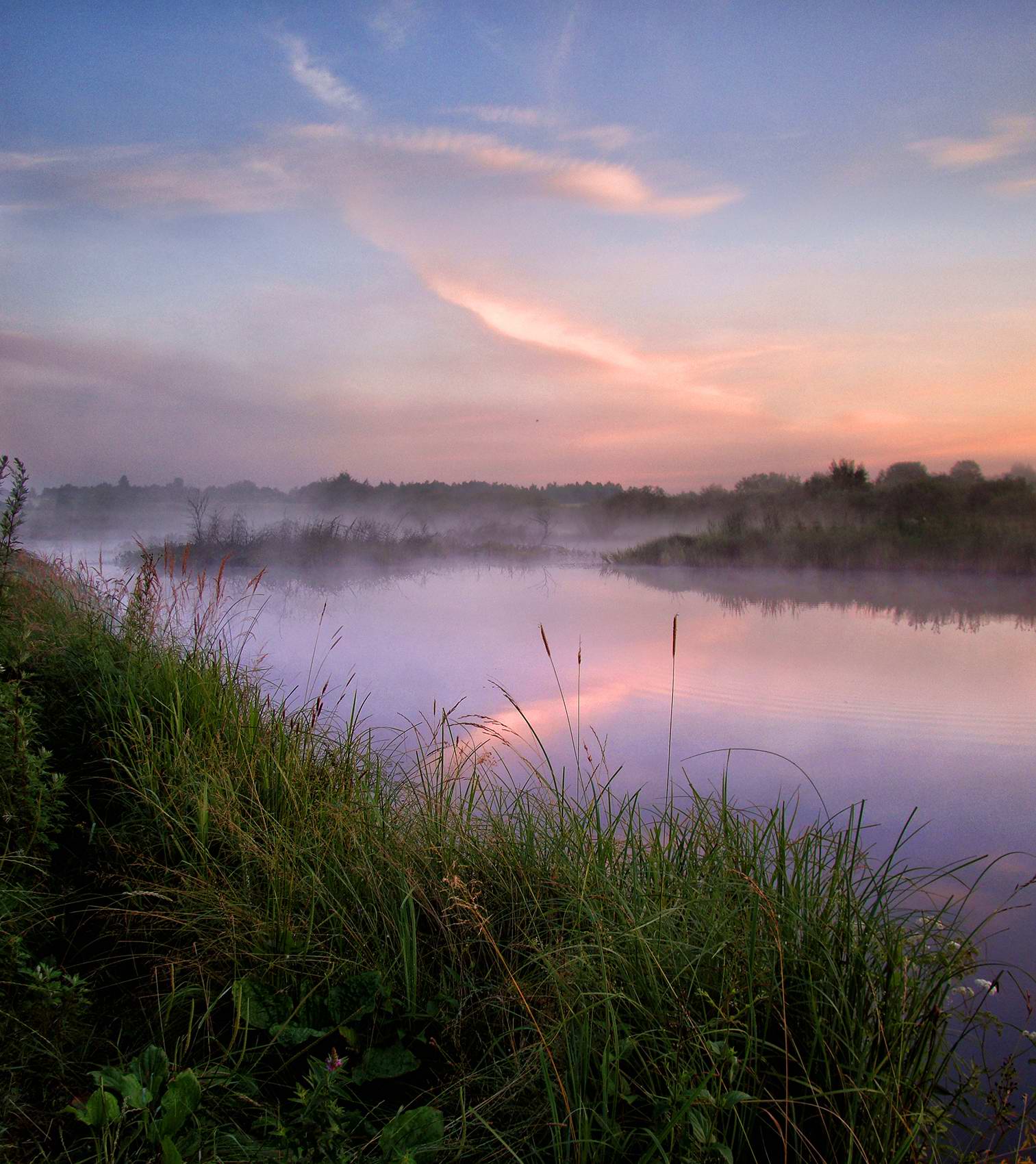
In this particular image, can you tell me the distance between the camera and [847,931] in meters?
1.75

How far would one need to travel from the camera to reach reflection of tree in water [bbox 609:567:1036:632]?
9445mm

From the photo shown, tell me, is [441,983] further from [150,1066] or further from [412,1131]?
[150,1066]

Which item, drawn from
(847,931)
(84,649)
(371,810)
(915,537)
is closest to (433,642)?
(84,649)

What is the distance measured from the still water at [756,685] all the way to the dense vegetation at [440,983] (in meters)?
0.73

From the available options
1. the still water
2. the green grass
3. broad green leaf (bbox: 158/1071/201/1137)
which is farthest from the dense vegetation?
the green grass

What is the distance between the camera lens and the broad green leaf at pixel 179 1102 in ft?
4.46

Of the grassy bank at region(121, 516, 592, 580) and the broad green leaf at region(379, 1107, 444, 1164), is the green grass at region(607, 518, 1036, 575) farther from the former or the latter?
the broad green leaf at region(379, 1107, 444, 1164)

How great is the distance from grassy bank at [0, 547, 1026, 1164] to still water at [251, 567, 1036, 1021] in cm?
75

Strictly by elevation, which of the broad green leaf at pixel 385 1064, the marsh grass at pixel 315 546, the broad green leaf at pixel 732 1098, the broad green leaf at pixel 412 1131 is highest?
the marsh grass at pixel 315 546

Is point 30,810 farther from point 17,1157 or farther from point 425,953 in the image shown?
point 425,953

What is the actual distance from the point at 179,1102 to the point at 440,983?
77cm

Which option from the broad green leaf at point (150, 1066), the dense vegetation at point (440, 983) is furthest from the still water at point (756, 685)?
the broad green leaf at point (150, 1066)

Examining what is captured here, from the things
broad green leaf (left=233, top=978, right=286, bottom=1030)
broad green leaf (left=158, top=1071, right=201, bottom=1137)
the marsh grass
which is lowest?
broad green leaf (left=233, top=978, right=286, bottom=1030)

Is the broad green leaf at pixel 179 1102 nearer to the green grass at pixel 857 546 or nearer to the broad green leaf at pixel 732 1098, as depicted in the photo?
the broad green leaf at pixel 732 1098
